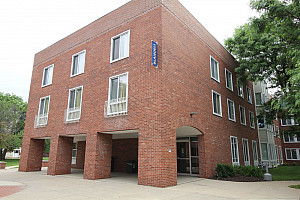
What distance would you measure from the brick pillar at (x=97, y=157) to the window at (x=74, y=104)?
6.80ft

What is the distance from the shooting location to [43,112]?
1691 centimetres

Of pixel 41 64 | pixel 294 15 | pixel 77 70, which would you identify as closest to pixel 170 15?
pixel 294 15

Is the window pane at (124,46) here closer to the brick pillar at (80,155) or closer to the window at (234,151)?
the window at (234,151)

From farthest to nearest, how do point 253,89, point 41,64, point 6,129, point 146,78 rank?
point 6,129
point 253,89
point 41,64
point 146,78

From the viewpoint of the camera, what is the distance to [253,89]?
25484mm

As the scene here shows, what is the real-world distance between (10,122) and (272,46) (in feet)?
132

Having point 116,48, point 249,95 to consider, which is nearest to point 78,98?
Result: point 116,48

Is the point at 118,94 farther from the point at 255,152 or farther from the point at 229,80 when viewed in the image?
the point at 255,152

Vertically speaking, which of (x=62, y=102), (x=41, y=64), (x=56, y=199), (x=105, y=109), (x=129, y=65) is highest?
(x=41, y=64)

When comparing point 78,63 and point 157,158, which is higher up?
point 78,63

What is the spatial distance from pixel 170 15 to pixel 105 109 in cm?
626

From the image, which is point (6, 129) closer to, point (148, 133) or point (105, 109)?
point (105, 109)

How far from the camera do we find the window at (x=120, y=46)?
12408 millimetres

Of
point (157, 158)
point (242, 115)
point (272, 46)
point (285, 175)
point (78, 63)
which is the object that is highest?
point (272, 46)
